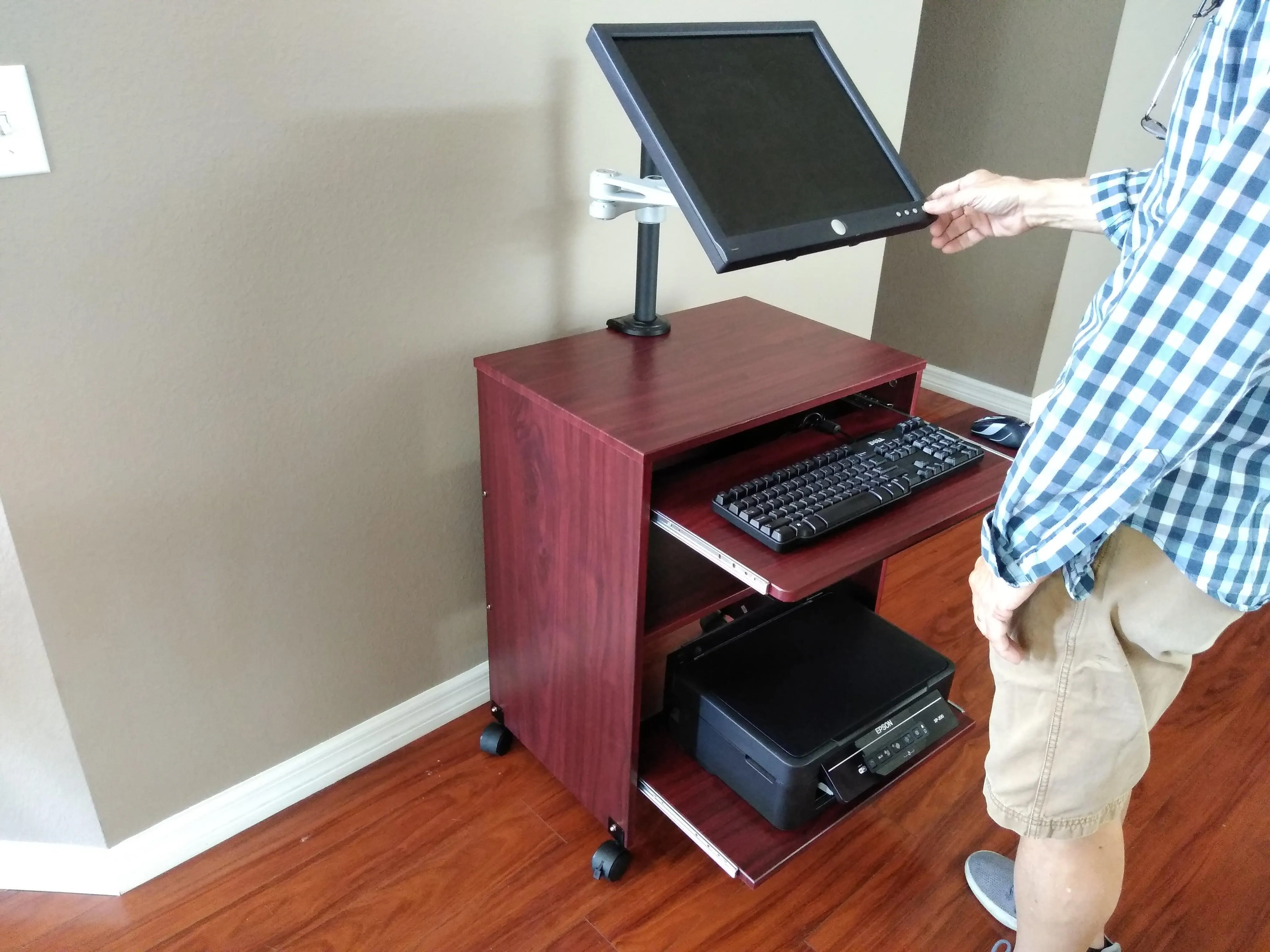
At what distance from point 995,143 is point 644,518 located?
7.67 ft

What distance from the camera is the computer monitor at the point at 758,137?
1.18 meters

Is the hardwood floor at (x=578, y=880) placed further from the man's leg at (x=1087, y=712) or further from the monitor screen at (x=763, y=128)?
the monitor screen at (x=763, y=128)

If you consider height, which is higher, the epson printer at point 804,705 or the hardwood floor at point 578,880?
the epson printer at point 804,705

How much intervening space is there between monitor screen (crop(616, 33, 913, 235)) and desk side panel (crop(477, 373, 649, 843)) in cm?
38

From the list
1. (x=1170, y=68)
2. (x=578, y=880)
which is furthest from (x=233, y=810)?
(x=1170, y=68)

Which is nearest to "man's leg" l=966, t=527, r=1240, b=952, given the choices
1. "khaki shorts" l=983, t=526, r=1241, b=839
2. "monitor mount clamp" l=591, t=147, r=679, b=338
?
"khaki shorts" l=983, t=526, r=1241, b=839

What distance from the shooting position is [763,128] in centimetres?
131

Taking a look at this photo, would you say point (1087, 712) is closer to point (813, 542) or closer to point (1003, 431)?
point (813, 542)

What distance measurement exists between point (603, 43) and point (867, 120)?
0.47 meters

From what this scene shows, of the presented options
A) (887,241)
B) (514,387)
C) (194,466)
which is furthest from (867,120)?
(887,241)

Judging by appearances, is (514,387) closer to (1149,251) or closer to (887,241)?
(1149,251)

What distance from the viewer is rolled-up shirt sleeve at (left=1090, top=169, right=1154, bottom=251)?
1105 mm

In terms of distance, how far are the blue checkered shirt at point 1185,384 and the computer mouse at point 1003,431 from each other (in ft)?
1.90

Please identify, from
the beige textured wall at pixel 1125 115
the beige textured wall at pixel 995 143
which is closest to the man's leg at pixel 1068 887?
the beige textured wall at pixel 1125 115
